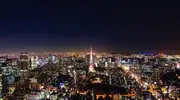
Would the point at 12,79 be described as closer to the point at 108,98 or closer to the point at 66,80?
the point at 66,80

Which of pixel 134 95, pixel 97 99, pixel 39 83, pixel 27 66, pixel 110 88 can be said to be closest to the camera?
pixel 97 99

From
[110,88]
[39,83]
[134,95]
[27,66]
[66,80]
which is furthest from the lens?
[27,66]

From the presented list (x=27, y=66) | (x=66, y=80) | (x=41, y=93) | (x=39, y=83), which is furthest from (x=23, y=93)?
(x=27, y=66)

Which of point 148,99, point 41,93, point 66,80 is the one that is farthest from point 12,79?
point 148,99

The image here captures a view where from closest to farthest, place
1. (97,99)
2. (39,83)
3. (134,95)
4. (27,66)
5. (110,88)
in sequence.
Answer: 1. (97,99)
2. (134,95)
3. (110,88)
4. (39,83)
5. (27,66)

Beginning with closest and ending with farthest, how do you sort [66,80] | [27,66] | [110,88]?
[110,88], [66,80], [27,66]

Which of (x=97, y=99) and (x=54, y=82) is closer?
(x=97, y=99)

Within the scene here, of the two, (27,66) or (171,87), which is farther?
(27,66)

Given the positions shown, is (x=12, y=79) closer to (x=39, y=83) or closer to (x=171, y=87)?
(x=39, y=83)
